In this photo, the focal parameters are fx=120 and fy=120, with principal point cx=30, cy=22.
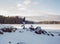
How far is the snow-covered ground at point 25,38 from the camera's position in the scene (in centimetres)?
147

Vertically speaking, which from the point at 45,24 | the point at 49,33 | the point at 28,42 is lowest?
the point at 28,42

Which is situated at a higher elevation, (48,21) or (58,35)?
(48,21)

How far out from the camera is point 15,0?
59.9 inches

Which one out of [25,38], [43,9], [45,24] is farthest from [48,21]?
[25,38]

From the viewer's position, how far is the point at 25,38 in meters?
1.50

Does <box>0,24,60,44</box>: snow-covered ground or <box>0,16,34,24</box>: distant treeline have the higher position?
<box>0,16,34,24</box>: distant treeline

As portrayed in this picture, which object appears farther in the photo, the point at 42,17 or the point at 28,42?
the point at 42,17

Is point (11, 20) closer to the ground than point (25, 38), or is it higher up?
higher up

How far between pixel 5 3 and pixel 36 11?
15.9 inches

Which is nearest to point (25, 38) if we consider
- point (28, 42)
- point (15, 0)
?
point (28, 42)

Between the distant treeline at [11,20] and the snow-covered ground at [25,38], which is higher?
the distant treeline at [11,20]

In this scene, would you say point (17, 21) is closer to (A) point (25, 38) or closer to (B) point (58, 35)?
(A) point (25, 38)

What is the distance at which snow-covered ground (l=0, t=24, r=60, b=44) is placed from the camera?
1470mm

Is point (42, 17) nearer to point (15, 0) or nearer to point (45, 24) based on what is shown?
point (45, 24)
